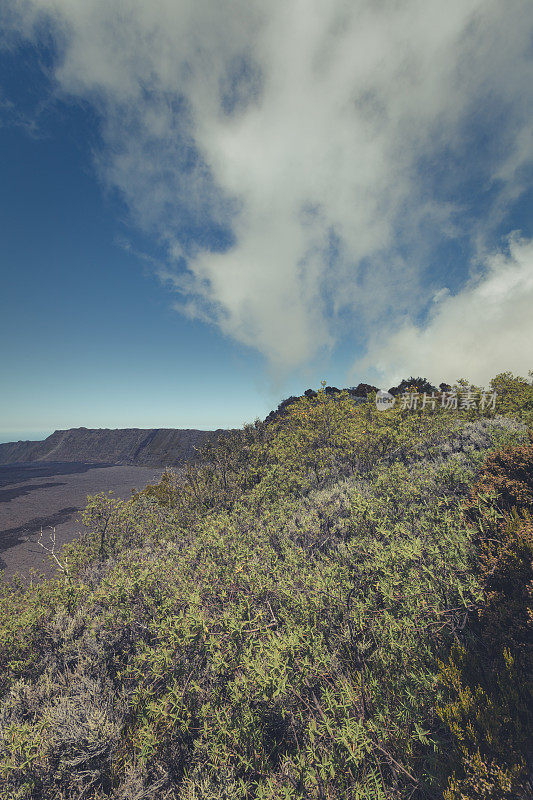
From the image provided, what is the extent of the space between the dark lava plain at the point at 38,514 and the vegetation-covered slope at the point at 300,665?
4222mm

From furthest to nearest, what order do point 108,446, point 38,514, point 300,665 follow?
point 108,446
point 38,514
point 300,665

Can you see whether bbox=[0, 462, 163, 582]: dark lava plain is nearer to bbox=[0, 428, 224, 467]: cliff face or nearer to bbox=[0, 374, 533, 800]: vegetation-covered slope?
bbox=[0, 374, 533, 800]: vegetation-covered slope

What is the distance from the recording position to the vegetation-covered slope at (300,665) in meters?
2.87

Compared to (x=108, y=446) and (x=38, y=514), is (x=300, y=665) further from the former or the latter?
(x=108, y=446)

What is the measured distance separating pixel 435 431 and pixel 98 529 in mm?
14772

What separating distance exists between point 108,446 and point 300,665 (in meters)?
114

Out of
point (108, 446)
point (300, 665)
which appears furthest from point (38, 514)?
point (108, 446)

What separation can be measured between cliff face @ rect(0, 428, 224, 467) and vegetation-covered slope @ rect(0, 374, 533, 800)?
78.6 m

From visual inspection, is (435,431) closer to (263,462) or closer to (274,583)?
(263,462)

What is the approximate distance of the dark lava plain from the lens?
19.1 meters

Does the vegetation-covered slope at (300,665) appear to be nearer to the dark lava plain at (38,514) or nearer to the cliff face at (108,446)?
the dark lava plain at (38,514)

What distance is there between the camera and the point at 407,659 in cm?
366

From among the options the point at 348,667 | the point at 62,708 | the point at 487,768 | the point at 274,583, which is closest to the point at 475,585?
the point at 487,768

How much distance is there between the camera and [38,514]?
30.2 m
